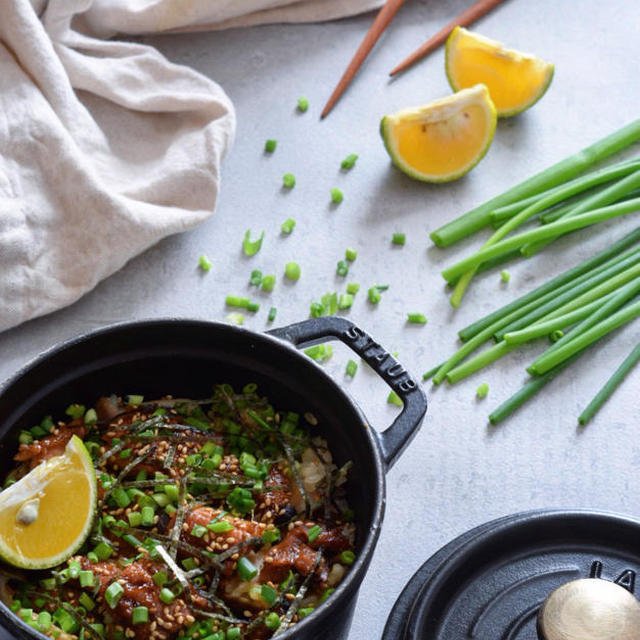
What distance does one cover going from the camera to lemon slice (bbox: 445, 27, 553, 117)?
8.55ft

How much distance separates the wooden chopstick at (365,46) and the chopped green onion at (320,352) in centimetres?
74

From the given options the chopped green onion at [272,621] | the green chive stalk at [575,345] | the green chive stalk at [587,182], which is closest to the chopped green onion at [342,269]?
the green chive stalk at [587,182]

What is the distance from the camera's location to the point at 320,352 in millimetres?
2238

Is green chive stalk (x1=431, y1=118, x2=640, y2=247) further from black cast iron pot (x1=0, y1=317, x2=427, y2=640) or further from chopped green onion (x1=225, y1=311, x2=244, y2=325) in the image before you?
black cast iron pot (x1=0, y1=317, x2=427, y2=640)

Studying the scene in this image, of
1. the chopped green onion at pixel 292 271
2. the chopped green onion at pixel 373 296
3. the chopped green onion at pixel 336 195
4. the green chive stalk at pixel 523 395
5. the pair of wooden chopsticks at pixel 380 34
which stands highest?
the pair of wooden chopsticks at pixel 380 34

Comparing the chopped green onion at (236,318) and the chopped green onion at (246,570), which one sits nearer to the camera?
the chopped green onion at (246,570)

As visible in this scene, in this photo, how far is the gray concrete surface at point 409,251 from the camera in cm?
210

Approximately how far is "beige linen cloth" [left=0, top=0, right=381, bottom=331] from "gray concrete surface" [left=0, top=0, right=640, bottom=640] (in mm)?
102

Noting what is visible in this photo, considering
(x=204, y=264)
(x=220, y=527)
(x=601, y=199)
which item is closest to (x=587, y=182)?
(x=601, y=199)

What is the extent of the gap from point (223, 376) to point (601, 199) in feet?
3.49

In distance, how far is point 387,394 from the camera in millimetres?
2215

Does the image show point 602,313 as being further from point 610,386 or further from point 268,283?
point 268,283

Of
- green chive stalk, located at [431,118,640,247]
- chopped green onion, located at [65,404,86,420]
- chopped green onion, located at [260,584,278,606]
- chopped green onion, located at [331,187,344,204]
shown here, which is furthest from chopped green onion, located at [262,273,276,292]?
chopped green onion, located at [260,584,278,606]

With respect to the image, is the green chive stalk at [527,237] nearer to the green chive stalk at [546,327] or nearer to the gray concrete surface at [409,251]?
the gray concrete surface at [409,251]
